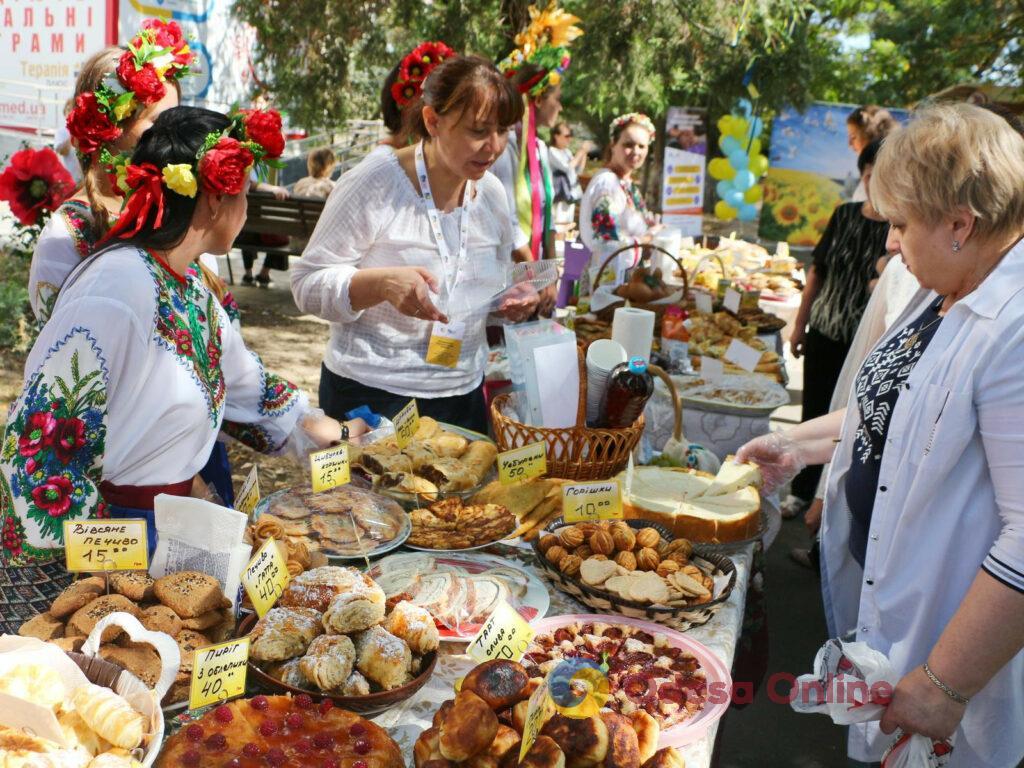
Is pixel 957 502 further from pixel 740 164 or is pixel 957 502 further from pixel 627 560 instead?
pixel 740 164

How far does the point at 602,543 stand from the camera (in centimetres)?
198

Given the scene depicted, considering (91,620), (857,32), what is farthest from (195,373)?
(857,32)

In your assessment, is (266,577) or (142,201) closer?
(266,577)

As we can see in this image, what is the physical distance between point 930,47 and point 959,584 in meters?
17.6

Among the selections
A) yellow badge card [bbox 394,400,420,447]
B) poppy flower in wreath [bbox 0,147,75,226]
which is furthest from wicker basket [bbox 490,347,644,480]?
poppy flower in wreath [bbox 0,147,75,226]

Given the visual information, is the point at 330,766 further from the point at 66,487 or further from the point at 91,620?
the point at 66,487

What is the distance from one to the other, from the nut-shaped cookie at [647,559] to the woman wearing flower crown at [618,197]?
14.8ft

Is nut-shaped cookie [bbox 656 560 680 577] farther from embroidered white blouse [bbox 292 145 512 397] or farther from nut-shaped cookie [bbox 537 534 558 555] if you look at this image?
embroidered white blouse [bbox 292 145 512 397]

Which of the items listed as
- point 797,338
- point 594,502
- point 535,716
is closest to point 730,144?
point 797,338

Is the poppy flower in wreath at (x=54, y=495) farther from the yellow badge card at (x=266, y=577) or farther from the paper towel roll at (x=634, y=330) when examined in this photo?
the paper towel roll at (x=634, y=330)

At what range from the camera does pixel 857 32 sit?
2000 cm

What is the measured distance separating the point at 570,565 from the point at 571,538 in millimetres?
101

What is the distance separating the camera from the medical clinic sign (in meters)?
8.09

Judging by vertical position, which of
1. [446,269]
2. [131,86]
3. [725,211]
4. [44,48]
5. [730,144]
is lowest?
[446,269]
